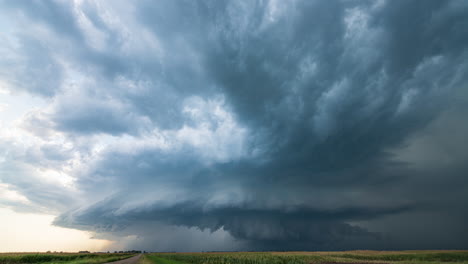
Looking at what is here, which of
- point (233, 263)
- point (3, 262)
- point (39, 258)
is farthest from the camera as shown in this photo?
point (39, 258)

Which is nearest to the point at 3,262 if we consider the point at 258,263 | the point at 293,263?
the point at 258,263

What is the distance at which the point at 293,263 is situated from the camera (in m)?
57.8

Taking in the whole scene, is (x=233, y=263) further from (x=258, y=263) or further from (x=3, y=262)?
(x=3, y=262)

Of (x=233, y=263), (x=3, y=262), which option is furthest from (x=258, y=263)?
(x=3, y=262)

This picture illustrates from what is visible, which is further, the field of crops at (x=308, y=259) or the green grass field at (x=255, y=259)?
the field of crops at (x=308, y=259)

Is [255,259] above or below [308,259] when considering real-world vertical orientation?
above

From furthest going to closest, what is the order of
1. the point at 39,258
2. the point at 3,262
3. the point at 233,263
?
the point at 39,258
the point at 233,263
the point at 3,262

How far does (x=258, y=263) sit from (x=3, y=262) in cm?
5586

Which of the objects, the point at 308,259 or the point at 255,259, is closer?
the point at 255,259

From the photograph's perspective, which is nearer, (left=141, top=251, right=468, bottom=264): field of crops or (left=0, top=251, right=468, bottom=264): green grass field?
(left=0, top=251, right=468, bottom=264): green grass field

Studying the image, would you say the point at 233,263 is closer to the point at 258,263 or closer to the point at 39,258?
the point at 258,263

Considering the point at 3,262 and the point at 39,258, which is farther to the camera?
the point at 39,258

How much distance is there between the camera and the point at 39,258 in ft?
233

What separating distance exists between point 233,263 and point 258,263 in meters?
5.87
